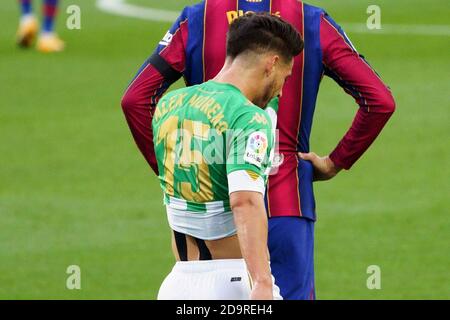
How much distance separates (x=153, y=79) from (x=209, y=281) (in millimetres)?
1510

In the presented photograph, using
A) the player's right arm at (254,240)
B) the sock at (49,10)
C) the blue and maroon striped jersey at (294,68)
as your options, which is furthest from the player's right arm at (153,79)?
the sock at (49,10)

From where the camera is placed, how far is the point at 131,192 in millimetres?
13305

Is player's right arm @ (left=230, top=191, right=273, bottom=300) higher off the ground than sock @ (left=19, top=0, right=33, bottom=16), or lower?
lower

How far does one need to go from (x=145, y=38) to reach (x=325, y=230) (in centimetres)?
1323

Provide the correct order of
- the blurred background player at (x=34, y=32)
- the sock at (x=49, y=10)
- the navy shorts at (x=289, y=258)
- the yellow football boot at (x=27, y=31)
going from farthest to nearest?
the yellow football boot at (x=27, y=31) → the blurred background player at (x=34, y=32) → the sock at (x=49, y=10) → the navy shorts at (x=289, y=258)

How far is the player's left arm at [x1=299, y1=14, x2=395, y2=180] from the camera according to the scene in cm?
675

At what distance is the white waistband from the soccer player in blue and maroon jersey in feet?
2.51

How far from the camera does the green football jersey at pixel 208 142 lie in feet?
18.4

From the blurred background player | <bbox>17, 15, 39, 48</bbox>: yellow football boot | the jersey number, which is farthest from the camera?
<bbox>17, 15, 39, 48</bbox>: yellow football boot

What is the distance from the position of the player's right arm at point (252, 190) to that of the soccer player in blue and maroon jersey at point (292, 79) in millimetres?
1062

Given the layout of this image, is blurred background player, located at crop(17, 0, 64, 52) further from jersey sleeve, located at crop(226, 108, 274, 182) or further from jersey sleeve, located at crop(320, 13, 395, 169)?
jersey sleeve, located at crop(226, 108, 274, 182)

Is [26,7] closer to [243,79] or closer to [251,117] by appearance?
[243,79]

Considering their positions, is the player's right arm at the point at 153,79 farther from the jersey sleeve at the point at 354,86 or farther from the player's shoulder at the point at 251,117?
the player's shoulder at the point at 251,117

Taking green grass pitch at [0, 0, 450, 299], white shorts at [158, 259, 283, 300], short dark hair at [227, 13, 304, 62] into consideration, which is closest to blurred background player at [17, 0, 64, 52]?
green grass pitch at [0, 0, 450, 299]
